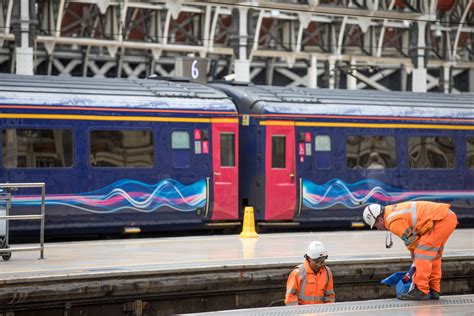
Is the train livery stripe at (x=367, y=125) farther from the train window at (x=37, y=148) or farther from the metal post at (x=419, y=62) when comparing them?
the metal post at (x=419, y=62)

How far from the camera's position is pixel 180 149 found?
84.7 ft

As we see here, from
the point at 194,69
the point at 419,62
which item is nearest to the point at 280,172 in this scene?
the point at 194,69

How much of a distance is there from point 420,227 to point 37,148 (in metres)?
10.9

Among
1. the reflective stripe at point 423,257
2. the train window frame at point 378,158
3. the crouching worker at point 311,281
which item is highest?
the train window frame at point 378,158

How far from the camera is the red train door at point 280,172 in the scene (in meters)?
26.9

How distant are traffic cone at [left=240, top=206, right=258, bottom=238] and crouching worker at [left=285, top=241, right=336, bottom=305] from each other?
31.1ft

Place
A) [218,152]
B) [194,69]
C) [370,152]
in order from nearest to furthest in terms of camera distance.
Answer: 1. [218,152]
2. [370,152]
3. [194,69]

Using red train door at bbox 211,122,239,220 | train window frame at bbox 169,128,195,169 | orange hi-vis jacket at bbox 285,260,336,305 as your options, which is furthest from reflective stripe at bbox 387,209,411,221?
red train door at bbox 211,122,239,220

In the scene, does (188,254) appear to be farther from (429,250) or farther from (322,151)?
(322,151)

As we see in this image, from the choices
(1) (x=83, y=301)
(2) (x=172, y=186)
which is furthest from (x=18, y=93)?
(1) (x=83, y=301)

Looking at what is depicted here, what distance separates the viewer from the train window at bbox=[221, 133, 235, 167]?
2655 centimetres

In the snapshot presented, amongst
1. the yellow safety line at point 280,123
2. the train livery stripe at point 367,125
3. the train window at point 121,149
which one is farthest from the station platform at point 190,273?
the train livery stripe at point 367,125

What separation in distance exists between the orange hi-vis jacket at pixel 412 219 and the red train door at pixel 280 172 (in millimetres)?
11909

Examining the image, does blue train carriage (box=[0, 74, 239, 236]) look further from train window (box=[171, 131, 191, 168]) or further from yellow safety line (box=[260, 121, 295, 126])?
yellow safety line (box=[260, 121, 295, 126])
